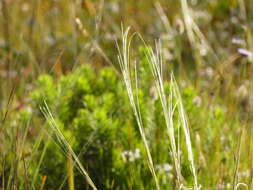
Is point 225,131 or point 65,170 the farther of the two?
point 225,131

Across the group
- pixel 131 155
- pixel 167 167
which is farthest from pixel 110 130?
pixel 167 167

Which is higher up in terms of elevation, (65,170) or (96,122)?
(96,122)

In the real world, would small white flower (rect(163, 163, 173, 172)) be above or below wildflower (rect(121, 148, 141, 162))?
below

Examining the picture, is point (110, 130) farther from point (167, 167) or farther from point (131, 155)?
point (167, 167)

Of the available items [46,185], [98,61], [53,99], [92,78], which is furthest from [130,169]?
[98,61]

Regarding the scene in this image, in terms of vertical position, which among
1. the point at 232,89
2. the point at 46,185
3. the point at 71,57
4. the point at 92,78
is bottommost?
the point at 71,57

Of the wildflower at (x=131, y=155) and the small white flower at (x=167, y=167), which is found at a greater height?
the wildflower at (x=131, y=155)

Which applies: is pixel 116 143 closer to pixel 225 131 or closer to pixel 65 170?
pixel 65 170

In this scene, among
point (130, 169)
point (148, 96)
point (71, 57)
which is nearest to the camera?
point (130, 169)

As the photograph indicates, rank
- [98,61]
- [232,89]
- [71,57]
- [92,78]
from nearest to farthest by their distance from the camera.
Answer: [92,78]
[232,89]
[98,61]
[71,57]
